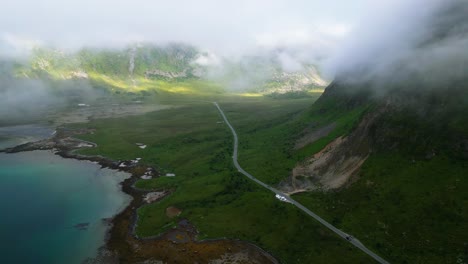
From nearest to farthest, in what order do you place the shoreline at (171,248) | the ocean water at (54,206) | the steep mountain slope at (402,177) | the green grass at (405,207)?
the green grass at (405,207)
the steep mountain slope at (402,177)
the shoreline at (171,248)
the ocean water at (54,206)

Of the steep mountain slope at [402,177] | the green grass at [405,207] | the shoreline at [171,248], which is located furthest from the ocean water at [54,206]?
the green grass at [405,207]

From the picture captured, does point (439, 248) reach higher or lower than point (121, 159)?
higher

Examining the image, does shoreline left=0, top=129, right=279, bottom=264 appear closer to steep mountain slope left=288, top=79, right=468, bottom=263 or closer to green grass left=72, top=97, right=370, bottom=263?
green grass left=72, top=97, right=370, bottom=263

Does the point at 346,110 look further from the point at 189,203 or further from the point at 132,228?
the point at 132,228

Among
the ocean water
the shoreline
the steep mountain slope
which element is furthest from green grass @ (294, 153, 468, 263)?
the ocean water

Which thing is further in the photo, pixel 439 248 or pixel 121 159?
pixel 121 159

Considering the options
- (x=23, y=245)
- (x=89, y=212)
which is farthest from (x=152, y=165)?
(x=23, y=245)

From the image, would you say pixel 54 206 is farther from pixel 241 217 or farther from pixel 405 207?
pixel 405 207

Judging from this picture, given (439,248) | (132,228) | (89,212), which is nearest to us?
(439,248)

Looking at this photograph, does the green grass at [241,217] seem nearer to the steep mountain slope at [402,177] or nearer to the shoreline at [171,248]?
the shoreline at [171,248]
